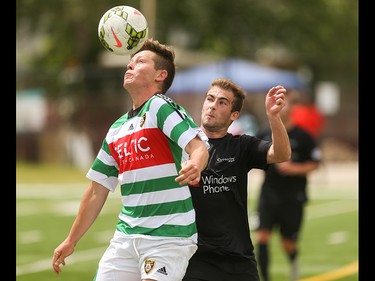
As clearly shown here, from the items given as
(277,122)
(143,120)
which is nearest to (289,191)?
(277,122)

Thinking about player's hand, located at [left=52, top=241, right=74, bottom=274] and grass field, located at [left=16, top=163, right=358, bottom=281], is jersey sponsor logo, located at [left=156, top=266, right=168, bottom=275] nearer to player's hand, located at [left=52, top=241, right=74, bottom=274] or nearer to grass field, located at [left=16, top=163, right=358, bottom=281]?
player's hand, located at [left=52, top=241, right=74, bottom=274]

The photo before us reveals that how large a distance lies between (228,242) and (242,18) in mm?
37982

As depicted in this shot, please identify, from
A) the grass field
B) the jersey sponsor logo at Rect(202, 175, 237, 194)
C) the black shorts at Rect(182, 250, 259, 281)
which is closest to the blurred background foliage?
the grass field

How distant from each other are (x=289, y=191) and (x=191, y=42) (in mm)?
34745

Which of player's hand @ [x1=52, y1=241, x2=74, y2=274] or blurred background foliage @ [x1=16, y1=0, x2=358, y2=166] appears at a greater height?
blurred background foliage @ [x1=16, y1=0, x2=358, y2=166]

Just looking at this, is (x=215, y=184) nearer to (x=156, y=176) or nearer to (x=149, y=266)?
(x=156, y=176)

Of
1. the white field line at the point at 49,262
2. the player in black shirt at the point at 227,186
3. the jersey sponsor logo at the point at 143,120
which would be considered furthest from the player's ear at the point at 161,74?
the white field line at the point at 49,262

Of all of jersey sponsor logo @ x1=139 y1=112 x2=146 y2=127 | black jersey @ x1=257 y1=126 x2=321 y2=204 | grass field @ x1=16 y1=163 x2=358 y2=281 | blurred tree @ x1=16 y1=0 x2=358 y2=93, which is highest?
blurred tree @ x1=16 y1=0 x2=358 y2=93

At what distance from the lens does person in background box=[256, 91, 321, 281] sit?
37.8 feet

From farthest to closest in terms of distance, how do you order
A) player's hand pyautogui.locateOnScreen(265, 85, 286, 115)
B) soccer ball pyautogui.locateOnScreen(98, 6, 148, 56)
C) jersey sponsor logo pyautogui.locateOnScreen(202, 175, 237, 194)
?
jersey sponsor logo pyautogui.locateOnScreen(202, 175, 237, 194), soccer ball pyautogui.locateOnScreen(98, 6, 148, 56), player's hand pyautogui.locateOnScreen(265, 85, 286, 115)

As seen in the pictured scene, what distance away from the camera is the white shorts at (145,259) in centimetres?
633

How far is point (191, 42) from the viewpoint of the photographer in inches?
1812
